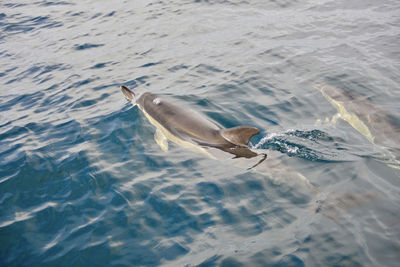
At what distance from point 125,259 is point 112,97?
20.4ft

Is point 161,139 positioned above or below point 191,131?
below

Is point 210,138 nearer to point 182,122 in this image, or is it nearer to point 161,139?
point 182,122

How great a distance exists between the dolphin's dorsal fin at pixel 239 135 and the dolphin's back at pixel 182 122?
0.42 ft

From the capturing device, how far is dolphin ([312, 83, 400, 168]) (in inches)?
271

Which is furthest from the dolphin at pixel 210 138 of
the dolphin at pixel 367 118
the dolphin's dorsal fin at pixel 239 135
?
the dolphin at pixel 367 118

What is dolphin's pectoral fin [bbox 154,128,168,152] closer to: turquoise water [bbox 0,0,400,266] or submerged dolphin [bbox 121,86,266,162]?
submerged dolphin [bbox 121,86,266,162]

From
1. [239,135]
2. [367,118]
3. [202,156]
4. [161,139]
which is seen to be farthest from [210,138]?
[367,118]

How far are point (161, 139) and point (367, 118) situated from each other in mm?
5450

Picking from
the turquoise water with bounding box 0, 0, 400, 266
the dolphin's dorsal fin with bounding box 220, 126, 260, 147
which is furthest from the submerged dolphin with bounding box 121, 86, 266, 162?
the turquoise water with bounding box 0, 0, 400, 266

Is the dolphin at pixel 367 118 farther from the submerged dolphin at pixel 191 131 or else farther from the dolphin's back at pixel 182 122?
the dolphin's back at pixel 182 122

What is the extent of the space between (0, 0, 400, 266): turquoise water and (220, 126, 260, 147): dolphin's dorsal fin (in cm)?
57

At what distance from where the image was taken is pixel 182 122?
6.91 m

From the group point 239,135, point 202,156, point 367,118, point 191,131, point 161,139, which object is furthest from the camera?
point 367,118

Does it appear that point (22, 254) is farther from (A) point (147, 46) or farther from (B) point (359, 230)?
(A) point (147, 46)
